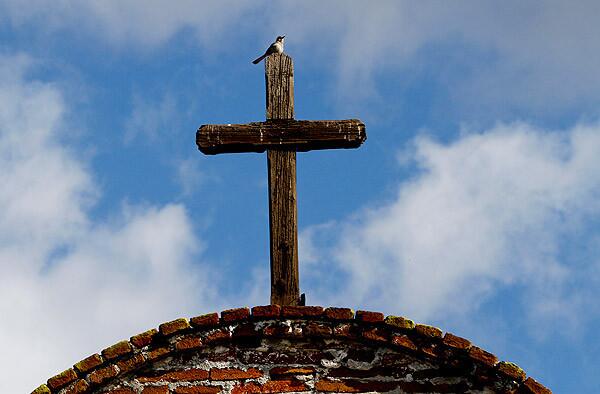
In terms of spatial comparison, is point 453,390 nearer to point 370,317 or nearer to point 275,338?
point 370,317

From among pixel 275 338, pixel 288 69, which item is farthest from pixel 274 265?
pixel 288 69

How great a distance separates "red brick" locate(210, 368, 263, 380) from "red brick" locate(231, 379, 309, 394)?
0.06 m

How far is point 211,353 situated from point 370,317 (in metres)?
0.99

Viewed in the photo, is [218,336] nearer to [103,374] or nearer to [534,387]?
[103,374]

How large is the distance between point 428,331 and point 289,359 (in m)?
0.86

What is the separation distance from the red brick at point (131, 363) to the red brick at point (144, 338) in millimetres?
68

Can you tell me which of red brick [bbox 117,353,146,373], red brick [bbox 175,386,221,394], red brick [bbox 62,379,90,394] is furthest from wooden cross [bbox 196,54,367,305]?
red brick [bbox 62,379,90,394]

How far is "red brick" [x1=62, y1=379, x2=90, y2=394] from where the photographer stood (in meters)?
6.18

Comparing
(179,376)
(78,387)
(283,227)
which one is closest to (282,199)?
(283,227)

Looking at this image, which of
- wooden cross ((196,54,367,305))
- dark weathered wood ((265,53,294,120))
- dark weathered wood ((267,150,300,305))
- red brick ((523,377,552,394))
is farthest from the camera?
dark weathered wood ((265,53,294,120))

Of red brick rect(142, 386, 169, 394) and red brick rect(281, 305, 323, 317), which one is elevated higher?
red brick rect(281, 305, 323, 317)

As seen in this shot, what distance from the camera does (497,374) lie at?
6.20 metres

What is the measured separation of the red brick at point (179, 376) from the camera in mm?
6289

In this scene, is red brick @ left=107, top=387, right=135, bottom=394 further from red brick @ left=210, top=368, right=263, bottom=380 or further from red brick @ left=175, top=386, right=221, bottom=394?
red brick @ left=210, top=368, right=263, bottom=380
